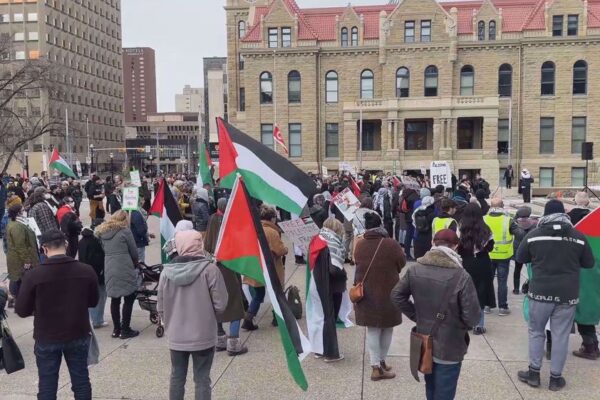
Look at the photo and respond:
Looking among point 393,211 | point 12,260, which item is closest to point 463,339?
point 12,260

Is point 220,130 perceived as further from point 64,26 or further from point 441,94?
point 64,26

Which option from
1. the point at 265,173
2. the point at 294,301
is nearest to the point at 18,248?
the point at 294,301

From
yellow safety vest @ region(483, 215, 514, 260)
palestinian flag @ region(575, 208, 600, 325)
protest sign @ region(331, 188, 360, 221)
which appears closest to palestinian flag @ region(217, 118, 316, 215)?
palestinian flag @ region(575, 208, 600, 325)


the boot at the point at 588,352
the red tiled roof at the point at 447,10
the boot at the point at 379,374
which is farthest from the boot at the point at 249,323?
the red tiled roof at the point at 447,10

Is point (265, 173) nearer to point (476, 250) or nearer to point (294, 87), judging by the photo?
point (476, 250)

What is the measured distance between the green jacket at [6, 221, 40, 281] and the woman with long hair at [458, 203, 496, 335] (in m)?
6.38

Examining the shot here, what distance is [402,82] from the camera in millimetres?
39438

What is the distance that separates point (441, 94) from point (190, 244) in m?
36.8

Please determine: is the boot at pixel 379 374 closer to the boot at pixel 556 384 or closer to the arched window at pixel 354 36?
the boot at pixel 556 384

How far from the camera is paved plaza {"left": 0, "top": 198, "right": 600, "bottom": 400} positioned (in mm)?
5613

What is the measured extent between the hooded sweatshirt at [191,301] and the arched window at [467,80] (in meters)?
37.7

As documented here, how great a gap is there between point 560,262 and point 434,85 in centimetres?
3560

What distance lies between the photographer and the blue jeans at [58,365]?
463cm

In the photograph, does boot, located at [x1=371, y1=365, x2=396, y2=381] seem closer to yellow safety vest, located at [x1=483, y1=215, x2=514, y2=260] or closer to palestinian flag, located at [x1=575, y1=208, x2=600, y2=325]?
palestinian flag, located at [x1=575, y1=208, x2=600, y2=325]
